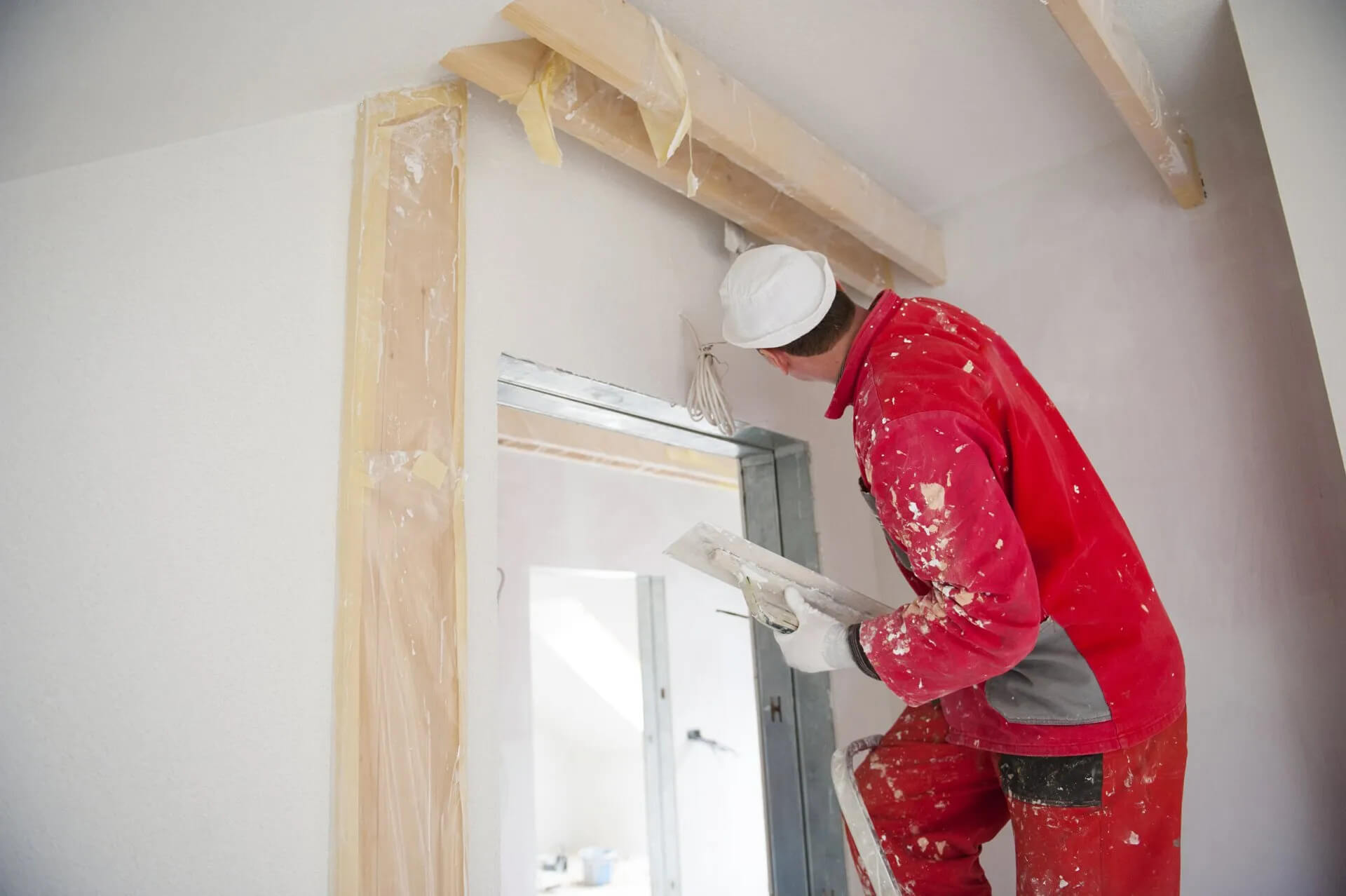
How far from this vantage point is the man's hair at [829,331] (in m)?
1.44

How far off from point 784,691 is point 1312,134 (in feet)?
5.26

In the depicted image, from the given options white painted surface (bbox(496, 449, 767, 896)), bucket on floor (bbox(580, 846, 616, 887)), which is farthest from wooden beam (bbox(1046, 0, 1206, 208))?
bucket on floor (bbox(580, 846, 616, 887))

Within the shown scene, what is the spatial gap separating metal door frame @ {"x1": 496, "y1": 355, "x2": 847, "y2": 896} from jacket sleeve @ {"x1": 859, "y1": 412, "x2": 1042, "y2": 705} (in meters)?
0.80

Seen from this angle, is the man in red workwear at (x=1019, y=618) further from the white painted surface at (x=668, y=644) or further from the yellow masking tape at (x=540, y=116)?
the white painted surface at (x=668, y=644)

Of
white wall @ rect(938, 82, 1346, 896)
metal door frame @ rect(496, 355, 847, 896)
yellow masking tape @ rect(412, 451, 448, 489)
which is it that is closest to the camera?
yellow masking tape @ rect(412, 451, 448, 489)

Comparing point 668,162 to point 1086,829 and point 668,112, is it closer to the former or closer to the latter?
point 668,112

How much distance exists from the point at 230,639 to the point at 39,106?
67 centimetres

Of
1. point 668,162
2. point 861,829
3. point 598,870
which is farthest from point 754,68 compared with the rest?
point 598,870

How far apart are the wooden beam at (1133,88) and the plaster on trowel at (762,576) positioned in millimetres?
1022

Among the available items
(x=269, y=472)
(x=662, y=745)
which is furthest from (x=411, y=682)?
(x=662, y=745)

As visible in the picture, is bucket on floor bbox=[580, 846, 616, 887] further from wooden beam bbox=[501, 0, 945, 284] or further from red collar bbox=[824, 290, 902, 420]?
red collar bbox=[824, 290, 902, 420]

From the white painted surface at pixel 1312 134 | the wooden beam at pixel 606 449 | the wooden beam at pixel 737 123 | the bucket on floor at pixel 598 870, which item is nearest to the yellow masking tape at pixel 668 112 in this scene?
the wooden beam at pixel 737 123

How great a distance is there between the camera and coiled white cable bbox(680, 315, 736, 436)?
74.6 inches

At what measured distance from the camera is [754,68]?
5.75 feet
